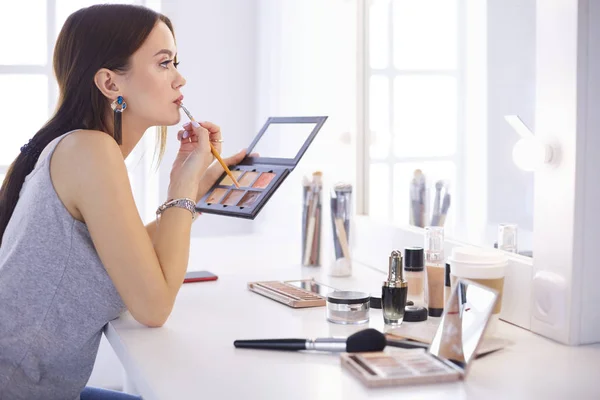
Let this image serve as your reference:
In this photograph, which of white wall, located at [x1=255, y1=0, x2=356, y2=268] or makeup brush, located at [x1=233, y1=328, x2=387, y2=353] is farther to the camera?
white wall, located at [x1=255, y1=0, x2=356, y2=268]

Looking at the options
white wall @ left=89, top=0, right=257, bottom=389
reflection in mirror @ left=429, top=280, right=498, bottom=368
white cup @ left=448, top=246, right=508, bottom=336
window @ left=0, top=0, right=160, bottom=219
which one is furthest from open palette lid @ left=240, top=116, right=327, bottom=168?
window @ left=0, top=0, right=160, bottom=219

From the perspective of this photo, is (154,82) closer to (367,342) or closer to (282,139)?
(282,139)

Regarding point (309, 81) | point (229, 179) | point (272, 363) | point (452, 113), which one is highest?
point (309, 81)

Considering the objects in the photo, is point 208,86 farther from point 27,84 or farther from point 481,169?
point 481,169

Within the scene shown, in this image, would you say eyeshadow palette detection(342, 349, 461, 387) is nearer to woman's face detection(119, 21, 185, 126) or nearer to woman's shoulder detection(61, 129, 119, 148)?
woman's shoulder detection(61, 129, 119, 148)

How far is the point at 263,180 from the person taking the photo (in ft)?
4.98

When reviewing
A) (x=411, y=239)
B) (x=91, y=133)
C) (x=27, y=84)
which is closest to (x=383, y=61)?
(x=411, y=239)

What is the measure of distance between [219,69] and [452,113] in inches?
52.7

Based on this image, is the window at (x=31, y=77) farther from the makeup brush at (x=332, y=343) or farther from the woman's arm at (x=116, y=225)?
the makeup brush at (x=332, y=343)

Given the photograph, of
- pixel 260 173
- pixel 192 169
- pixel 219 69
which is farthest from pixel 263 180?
pixel 219 69

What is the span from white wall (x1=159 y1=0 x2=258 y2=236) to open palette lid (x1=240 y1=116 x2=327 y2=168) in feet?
2.97

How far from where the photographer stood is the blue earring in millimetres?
1396

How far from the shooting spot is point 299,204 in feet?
7.71

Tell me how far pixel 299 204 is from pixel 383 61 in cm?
64
